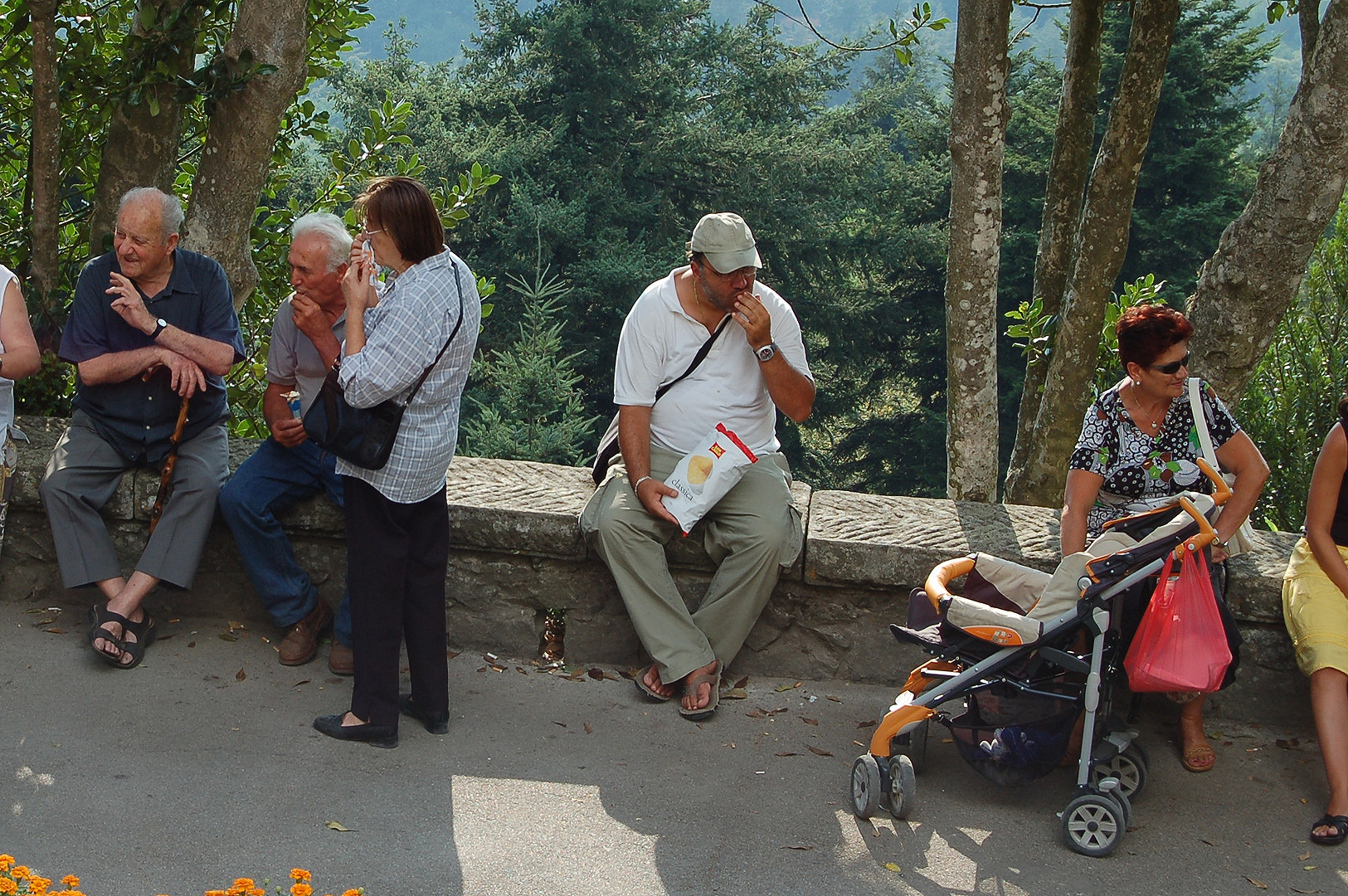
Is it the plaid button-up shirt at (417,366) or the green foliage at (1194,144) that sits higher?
the green foliage at (1194,144)

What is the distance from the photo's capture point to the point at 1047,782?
3.92 metres

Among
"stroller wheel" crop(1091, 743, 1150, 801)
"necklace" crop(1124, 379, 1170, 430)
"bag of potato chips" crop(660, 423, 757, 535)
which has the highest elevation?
"necklace" crop(1124, 379, 1170, 430)

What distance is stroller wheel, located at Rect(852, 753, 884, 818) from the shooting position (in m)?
3.65

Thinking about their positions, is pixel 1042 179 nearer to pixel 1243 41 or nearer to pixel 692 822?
pixel 1243 41

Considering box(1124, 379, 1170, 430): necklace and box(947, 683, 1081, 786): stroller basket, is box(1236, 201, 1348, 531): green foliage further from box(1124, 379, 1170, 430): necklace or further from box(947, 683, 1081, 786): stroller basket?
box(947, 683, 1081, 786): stroller basket

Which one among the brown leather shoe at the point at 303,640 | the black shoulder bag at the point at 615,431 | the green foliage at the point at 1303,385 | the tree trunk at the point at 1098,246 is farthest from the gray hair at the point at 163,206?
the green foliage at the point at 1303,385

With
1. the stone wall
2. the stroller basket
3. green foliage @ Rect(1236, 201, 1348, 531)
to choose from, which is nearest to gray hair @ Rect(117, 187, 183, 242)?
the stone wall

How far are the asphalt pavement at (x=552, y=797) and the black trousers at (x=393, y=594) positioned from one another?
155 mm

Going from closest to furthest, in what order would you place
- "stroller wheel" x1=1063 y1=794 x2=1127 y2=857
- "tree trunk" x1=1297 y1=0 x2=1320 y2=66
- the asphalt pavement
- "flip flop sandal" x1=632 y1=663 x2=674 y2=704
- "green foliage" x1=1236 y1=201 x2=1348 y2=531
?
the asphalt pavement, "stroller wheel" x1=1063 y1=794 x2=1127 y2=857, "flip flop sandal" x1=632 y1=663 x2=674 y2=704, "tree trunk" x1=1297 y1=0 x2=1320 y2=66, "green foliage" x1=1236 y1=201 x2=1348 y2=531

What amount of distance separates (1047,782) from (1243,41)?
2872cm

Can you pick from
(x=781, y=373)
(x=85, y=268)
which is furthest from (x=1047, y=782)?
(x=85, y=268)

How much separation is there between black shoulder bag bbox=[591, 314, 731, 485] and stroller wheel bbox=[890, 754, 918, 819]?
5.07 feet

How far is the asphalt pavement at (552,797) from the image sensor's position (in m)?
3.33

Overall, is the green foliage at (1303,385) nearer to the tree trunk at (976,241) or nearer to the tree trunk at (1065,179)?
the tree trunk at (1065,179)
